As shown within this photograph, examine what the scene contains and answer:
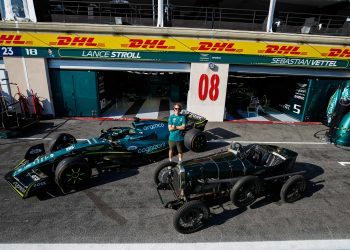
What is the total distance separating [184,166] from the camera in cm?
523

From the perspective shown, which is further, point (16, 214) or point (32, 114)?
point (32, 114)

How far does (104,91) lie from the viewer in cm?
1342

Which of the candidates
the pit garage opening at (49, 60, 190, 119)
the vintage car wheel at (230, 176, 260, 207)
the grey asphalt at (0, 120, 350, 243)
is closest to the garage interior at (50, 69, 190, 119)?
the pit garage opening at (49, 60, 190, 119)

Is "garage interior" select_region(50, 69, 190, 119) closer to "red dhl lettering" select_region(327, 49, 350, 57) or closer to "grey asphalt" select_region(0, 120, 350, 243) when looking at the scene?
"grey asphalt" select_region(0, 120, 350, 243)

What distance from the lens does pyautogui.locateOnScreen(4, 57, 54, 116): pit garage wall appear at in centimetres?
1115

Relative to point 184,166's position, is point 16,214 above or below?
below

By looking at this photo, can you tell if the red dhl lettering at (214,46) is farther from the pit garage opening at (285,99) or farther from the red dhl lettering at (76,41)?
the red dhl lettering at (76,41)

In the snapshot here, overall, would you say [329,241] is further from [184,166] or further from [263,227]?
[184,166]

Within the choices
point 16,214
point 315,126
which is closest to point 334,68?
point 315,126

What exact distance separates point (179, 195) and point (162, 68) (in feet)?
26.1

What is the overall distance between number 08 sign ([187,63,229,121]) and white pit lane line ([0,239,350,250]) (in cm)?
816

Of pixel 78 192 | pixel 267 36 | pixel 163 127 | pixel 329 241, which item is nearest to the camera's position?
pixel 329 241

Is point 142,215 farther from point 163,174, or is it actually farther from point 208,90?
point 208,90

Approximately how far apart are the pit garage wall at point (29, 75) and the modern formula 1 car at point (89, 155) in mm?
5373
